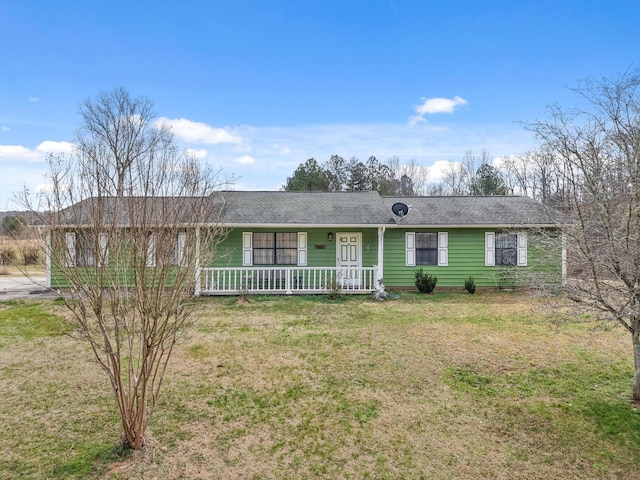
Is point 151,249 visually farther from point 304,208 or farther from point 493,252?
point 493,252

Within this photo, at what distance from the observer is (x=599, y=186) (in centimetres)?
373

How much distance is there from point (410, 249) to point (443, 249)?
124 centimetres

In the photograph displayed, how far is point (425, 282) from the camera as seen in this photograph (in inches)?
479

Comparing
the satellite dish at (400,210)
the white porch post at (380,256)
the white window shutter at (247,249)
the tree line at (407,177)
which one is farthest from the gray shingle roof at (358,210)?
the tree line at (407,177)

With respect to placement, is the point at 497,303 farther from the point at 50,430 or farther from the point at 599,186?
the point at 50,430

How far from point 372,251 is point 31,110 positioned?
1506 centimetres

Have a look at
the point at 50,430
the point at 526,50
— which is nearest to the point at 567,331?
the point at 50,430

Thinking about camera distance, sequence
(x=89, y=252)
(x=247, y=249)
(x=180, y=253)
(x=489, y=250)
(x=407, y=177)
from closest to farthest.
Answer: (x=89, y=252) → (x=180, y=253) → (x=247, y=249) → (x=489, y=250) → (x=407, y=177)

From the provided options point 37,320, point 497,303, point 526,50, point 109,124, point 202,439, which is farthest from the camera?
point 109,124

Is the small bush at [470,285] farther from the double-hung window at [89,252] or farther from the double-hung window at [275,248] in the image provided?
the double-hung window at [89,252]

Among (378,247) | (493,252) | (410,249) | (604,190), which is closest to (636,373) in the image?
(604,190)

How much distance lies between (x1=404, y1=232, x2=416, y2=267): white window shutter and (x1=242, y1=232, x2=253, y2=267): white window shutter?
5846mm

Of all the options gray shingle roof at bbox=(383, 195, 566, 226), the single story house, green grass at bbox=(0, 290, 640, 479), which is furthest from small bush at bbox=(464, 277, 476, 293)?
green grass at bbox=(0, 290, 640, 479)

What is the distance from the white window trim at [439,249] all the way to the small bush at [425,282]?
65 centimetres
